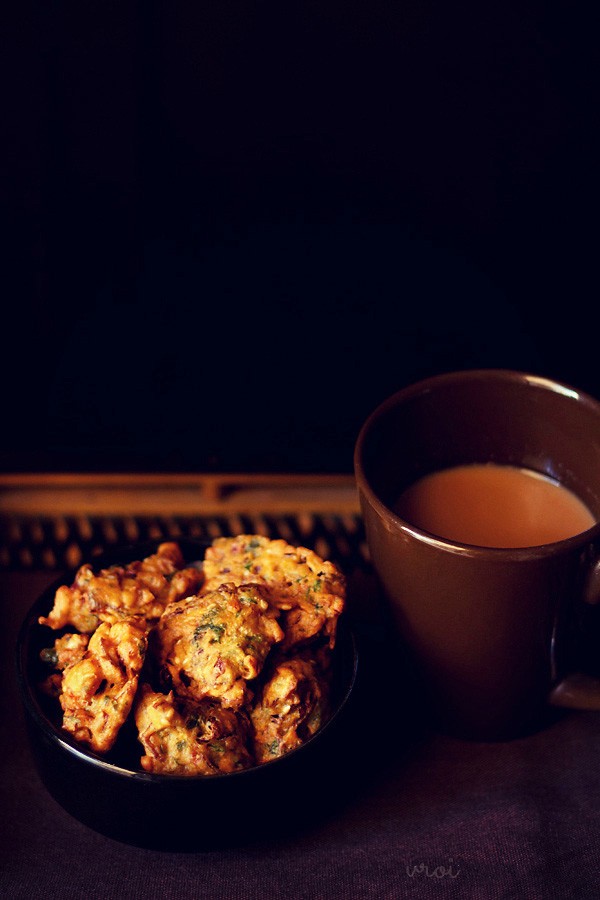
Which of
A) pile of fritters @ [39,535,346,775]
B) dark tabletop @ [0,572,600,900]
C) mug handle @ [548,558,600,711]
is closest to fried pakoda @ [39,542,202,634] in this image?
pile of fritters @ [39,535,346,775]

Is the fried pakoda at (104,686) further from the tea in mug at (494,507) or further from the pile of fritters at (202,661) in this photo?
the tea in mug at (494,507)

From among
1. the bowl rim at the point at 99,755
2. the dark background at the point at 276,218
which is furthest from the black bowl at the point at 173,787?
the dark background at the point at 276,218

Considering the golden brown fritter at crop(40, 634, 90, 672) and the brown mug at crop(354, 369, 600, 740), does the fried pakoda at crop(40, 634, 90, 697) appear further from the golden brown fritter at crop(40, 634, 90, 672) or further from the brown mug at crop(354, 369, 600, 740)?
the brown mug at crop(354, 369, 600, 740)

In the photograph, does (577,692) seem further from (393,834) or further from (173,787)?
(173,787)

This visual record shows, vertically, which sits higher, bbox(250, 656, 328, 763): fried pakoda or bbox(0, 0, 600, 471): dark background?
bbox(0, 0, 600, 471): dark background

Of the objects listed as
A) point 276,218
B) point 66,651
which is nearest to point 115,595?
point 66,651

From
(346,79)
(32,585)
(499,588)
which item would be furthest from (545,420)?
(32,585)
